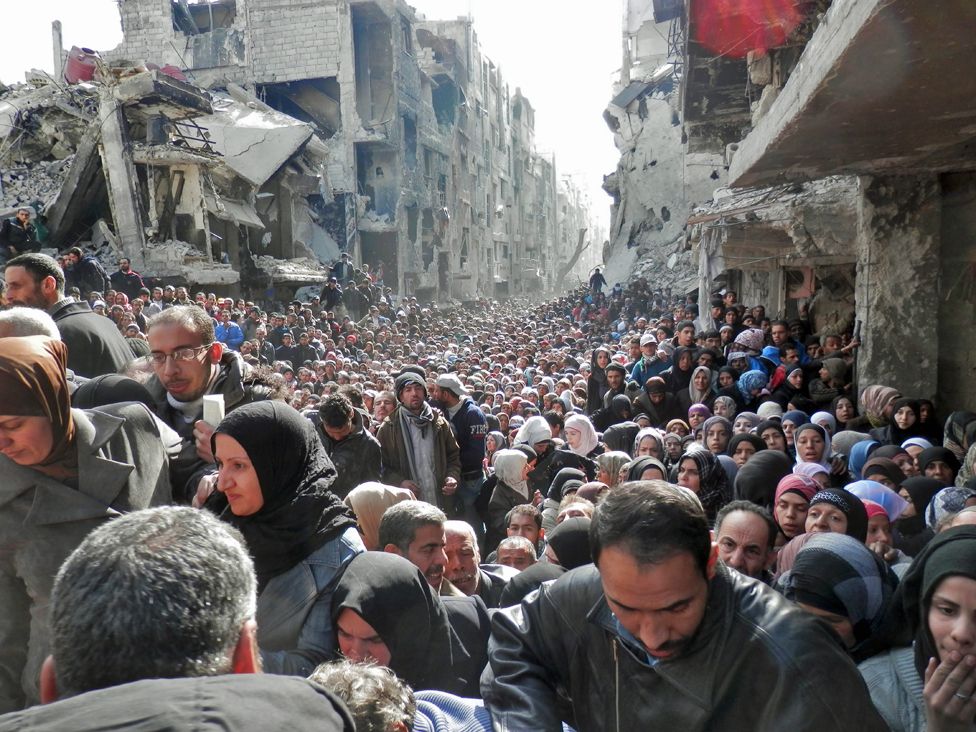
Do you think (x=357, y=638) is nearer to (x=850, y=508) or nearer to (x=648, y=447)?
(x=850, y=508)

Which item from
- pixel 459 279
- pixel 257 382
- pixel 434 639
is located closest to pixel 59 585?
pixel 434 639

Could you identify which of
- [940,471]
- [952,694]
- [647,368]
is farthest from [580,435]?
[952,694]

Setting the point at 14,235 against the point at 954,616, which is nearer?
the point at 954,616

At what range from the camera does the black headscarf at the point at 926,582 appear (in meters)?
1.99

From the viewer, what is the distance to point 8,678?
194cm

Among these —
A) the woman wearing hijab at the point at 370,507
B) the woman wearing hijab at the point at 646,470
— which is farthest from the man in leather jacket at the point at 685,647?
the woman wearing hijab at the point at 646,470

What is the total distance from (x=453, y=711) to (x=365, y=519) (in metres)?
1.43

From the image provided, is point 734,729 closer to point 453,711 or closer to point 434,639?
point 453,711

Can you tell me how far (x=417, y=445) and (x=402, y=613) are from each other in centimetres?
356

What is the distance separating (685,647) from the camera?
1.74 metres

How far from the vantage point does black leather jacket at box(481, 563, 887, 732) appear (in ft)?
5.41

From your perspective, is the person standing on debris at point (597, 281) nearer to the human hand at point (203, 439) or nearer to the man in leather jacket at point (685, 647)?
the human hand at point (203, 439)

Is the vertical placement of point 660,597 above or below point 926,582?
above

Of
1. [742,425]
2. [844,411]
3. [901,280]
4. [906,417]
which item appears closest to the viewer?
[906,417]
